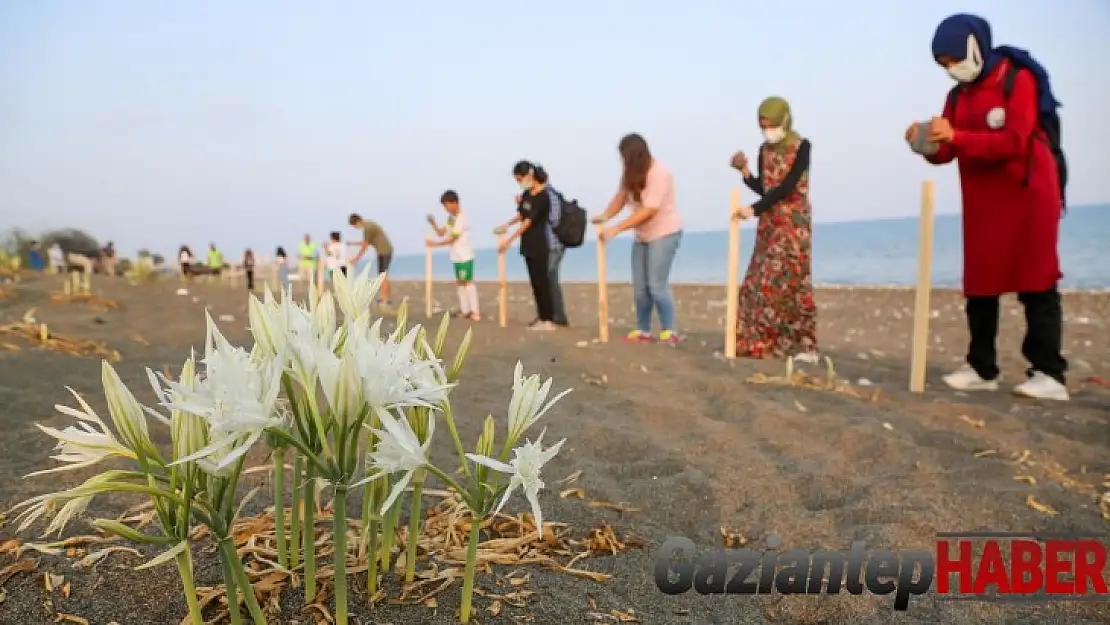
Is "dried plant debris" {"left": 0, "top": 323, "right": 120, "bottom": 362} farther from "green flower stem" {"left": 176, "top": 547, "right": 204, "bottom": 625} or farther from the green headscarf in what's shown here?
the green headscarf

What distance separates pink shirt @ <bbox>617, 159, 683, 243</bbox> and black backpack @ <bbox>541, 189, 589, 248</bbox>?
1.54 meters

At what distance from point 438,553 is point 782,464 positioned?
1.65 m

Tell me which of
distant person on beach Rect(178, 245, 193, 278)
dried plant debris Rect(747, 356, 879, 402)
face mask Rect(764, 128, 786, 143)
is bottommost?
dried plant debris Rect(747, 356, 879, 402)

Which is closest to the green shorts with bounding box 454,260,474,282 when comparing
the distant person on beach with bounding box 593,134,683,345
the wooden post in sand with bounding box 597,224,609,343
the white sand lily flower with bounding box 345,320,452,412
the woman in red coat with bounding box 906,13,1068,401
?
the wooden post in sand with bounding box 597,224,609,343

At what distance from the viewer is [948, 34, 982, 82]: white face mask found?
4129 millimetres

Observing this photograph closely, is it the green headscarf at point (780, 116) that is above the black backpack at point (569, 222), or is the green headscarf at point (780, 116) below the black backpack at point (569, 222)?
above

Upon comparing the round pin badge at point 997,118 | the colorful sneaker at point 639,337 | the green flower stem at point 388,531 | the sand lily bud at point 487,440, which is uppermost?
the round pin badge at point 997,118

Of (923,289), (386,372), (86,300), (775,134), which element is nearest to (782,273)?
(775,134)

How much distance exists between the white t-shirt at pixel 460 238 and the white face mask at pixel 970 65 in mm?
5580

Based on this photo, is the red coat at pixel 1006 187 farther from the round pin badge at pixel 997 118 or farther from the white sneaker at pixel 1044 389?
the white sneaker at pixel 1044 389

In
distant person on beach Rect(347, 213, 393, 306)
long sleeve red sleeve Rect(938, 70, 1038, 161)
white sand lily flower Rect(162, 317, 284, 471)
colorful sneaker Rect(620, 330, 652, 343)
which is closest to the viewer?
white sand lily flower Rect(162, 317, 284, 471)

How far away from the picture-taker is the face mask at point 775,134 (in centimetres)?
529

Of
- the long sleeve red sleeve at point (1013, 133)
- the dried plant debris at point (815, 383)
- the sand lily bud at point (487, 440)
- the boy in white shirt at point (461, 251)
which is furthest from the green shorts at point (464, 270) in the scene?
the sand lily bud at point (487, 440)

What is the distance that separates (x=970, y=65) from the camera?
13.6ft
